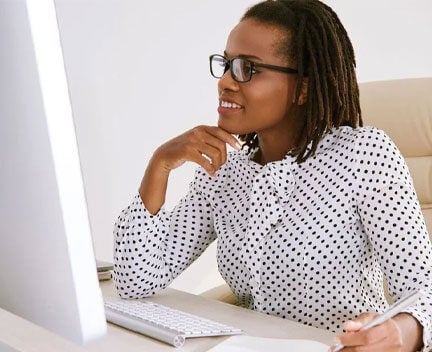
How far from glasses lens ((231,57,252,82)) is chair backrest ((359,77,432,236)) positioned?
21.6 inches

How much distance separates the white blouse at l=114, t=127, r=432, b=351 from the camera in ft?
3.56

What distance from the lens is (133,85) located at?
2283 mm

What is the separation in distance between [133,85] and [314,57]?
1.17m

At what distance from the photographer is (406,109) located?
1631mm

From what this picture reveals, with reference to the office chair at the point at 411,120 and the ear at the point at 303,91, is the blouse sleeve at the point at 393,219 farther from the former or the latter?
the office chair at the point at 411,120

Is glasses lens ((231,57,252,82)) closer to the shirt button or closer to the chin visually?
the chin

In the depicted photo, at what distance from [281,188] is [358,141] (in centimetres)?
16

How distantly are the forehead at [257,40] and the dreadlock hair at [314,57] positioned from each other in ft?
0.04

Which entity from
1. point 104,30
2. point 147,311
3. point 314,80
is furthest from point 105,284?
point 104,30

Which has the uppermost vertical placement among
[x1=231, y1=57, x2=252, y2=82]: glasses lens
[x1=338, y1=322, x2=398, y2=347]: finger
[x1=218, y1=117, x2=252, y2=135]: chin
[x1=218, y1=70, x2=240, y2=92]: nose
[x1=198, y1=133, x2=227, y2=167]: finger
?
[x1=231, y1=57, x2=252, y2=82]: glasses lens

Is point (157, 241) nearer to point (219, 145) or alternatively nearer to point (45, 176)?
point (219, 145)

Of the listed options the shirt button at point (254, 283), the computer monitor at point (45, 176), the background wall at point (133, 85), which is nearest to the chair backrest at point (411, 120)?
the shirt button at point (254, 283)

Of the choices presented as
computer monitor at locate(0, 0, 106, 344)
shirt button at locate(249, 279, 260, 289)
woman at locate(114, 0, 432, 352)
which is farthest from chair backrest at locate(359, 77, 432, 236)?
computer monitor at locate(0, 0, 106, 344)

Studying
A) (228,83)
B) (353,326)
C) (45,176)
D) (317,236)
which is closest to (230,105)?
(228,83)
